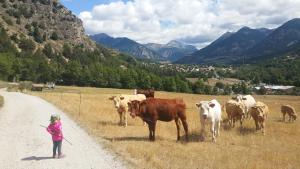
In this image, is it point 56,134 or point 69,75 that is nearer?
point 56,134

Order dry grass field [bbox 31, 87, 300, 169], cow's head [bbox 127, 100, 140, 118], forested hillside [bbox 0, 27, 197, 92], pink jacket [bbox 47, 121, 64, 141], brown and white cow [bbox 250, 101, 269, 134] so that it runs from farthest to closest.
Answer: forested hillside [bbox 0, 27, 197, 92]
brown and white cow [bbox 250, 101, 269, 134]
cow's head [bbox 127, 100, 140, 118]
pink jacket [bbox 47, 121, 64, 141]
dry grass field [bbox 31, 87, 300, 169]

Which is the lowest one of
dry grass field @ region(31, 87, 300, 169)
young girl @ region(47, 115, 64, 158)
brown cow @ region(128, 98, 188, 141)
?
dry grass field @ region(31, 87, 300, 169)

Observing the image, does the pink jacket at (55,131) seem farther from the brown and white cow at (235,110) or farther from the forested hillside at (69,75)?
the forested hillside at (69,75)

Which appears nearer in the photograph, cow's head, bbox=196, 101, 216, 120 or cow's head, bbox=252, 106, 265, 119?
cow's head, bbox=196, 101, 216, 120

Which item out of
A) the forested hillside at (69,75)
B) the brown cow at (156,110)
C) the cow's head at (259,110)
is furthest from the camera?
the forested hillside at (69,75)

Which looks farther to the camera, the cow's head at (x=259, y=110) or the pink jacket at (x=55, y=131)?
the cow's head at (x=259, y=110)

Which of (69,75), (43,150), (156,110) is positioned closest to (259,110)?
(156,110)

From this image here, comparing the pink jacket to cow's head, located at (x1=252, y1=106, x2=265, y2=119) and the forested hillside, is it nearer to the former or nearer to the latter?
cow's head, located at (x1=252, y1=106, x2=265, y2=119)

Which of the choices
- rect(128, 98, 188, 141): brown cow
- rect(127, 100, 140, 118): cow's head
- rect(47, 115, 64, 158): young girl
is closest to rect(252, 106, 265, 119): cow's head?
rect(128, 98, 188, 141): brown cow

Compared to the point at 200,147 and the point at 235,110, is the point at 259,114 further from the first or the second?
the point at 200,147

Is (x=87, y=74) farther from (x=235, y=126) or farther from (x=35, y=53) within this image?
(x=235, y=126)

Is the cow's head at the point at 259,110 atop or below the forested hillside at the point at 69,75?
below

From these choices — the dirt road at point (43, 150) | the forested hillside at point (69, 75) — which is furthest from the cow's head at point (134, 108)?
the forested hillside at point (69, 75)

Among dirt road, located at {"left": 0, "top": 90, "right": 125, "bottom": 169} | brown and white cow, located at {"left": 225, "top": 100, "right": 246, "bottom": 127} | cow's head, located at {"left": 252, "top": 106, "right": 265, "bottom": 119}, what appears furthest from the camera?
brown and white cow, located at {"left": 225, "top": 100, "right": 246, "bottom": 127}
